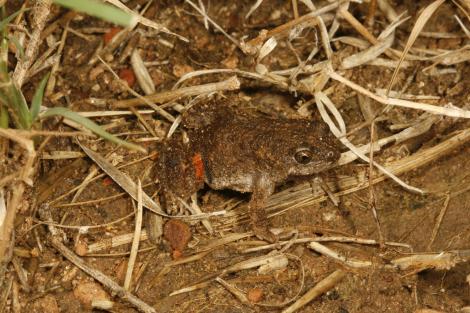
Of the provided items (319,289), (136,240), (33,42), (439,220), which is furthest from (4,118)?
(439,220)

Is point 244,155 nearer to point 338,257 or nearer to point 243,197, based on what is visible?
point 243,197

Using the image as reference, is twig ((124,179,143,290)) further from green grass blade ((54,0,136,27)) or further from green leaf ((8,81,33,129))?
green grass blade ((54,0,136,27))

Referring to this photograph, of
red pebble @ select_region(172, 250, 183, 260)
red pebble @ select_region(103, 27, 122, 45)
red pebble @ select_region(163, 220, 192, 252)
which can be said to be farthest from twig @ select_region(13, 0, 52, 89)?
red pebble @ select_region(172, 250, 183, 260)

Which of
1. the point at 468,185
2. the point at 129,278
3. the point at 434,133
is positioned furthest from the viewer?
the point at 434,133

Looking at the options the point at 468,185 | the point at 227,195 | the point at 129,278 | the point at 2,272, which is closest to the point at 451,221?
the point at 468,185

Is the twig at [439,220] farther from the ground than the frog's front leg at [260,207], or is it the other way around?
the frog's front leg at [260,207]

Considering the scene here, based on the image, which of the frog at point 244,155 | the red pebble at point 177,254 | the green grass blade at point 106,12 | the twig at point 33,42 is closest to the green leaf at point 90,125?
the twig at point 33,42

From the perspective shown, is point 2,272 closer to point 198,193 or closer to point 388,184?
point 198,193

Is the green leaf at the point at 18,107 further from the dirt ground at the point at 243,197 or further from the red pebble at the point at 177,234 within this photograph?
the red pebble at the point at 177,234
